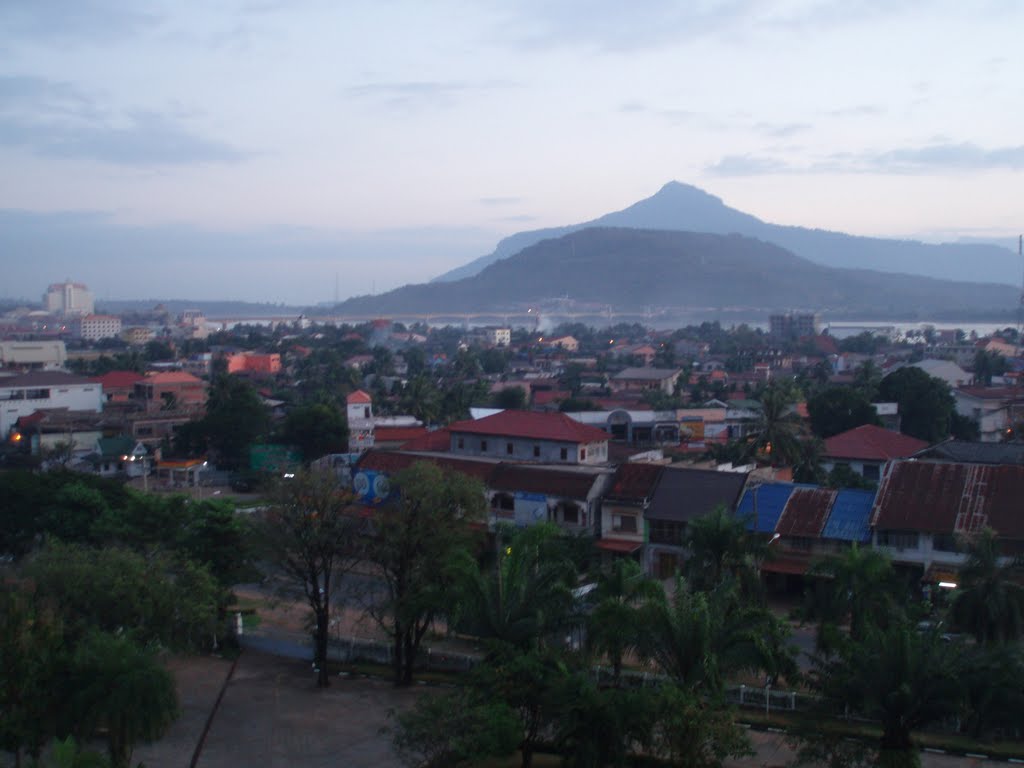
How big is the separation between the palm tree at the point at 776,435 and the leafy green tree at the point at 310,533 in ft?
40.9

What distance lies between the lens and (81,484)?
18062mm

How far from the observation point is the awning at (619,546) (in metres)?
17.6

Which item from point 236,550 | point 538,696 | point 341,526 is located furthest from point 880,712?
point 236,550

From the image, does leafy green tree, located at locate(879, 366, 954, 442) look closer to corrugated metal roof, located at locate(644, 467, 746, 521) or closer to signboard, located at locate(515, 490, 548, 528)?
corrugated metal roof, located at locate(644, 467, 746, 521)

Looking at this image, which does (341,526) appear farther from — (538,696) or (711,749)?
(711,749)

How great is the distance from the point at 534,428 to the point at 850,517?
321 inches

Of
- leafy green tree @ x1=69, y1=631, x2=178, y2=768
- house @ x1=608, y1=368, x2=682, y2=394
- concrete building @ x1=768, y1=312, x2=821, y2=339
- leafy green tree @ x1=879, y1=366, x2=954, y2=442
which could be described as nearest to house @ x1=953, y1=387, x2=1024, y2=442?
leafy green tree @ x1=879, y1=366, x2=954, y2=442

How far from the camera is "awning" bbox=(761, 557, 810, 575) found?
639 inches

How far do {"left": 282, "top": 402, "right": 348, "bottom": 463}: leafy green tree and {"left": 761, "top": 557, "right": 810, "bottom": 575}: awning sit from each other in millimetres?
16703

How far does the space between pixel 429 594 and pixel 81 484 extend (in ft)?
30.2

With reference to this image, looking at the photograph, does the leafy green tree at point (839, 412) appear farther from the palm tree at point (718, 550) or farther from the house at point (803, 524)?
the palm tree at point (718, 550)

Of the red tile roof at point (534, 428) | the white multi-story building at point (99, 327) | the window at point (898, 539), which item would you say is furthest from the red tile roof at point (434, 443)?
the white multi-story building at point (99, 327)

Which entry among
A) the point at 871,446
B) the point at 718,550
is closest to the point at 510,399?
the point at 871,446

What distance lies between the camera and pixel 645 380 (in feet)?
171
